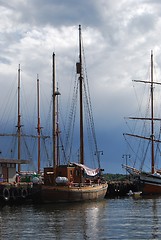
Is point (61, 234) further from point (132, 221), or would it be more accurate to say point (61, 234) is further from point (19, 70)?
point (19, 70)

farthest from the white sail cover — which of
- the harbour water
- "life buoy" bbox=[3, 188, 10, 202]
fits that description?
"life buoy" bbox=[3, 188, 10, 202]

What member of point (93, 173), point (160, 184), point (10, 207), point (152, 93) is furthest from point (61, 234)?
point (152, 93)

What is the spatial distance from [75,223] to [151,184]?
4872 cm

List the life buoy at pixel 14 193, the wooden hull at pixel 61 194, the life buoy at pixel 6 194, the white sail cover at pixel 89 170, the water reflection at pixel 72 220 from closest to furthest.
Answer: the water reflection at pixel 72 220
the wooden hull at pixel 61 194
the life buoy at pixel 6 194
the life buoy at pixel 14 193
the white sail cover at pixel 89 170

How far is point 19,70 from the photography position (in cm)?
8500

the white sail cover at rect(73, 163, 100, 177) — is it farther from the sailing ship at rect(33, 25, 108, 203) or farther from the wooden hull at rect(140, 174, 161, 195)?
the wooden hull at rect(140, 174, 161, 195)

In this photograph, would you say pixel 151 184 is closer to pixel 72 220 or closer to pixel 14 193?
pixel 14 193

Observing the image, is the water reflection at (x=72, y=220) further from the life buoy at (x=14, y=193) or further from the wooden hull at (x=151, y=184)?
the wooden hull at (x=151, y=184)

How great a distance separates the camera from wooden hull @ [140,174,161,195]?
85125mm

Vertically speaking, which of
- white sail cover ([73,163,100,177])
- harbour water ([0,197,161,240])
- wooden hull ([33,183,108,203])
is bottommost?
harbour water ([0,197,161,240])

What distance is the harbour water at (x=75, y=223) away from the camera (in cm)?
3247

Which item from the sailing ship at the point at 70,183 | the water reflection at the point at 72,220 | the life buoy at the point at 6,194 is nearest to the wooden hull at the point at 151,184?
the sailing ship at the point at 70,183

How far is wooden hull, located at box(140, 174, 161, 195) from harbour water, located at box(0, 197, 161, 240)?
3418 centimetres

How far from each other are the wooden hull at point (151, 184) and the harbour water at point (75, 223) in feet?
112
